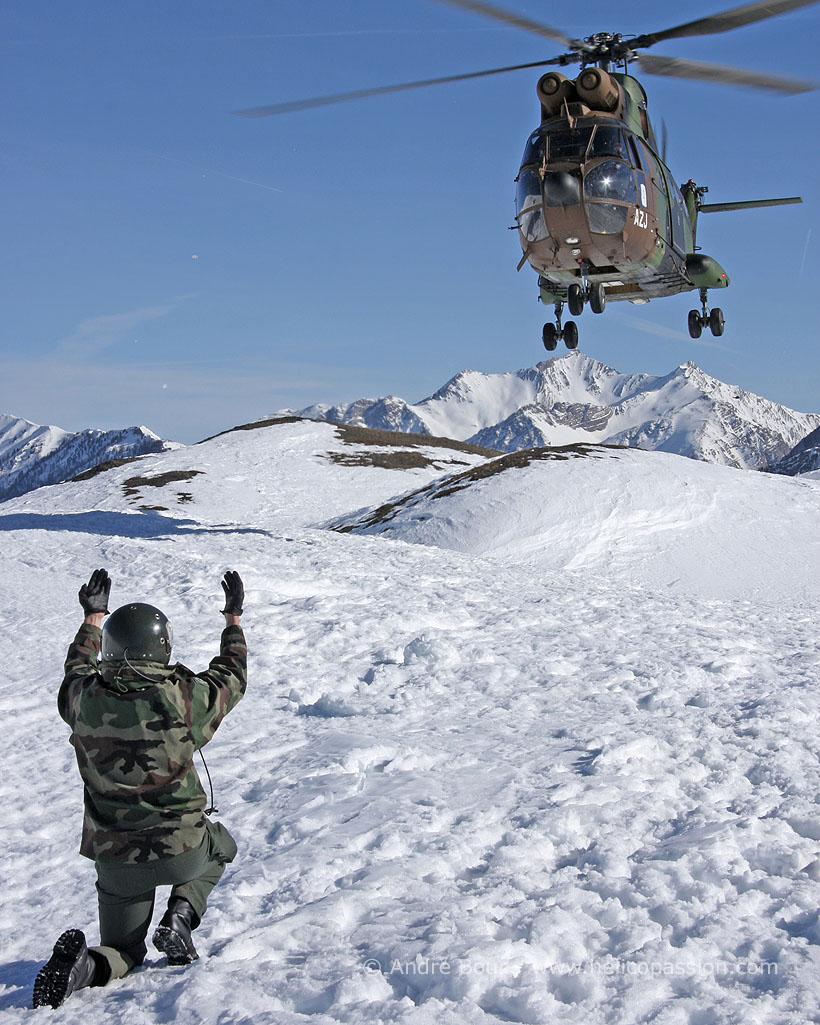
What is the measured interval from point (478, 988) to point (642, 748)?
372 centimetres

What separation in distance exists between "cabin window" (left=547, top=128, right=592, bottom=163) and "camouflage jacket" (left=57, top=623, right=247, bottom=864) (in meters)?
14.0

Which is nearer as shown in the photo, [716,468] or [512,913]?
[512,913]

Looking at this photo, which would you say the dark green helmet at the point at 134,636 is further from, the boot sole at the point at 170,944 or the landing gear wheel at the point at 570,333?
the landing gear wheel at the point at 570,333

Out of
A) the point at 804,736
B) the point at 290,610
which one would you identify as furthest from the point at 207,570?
the point at 804,736

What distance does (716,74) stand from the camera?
13.2 m

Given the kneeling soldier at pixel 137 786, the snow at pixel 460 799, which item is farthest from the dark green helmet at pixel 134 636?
the snow at pixel 460 799

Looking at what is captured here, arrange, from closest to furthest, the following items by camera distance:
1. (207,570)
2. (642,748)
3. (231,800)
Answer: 1. (231,800)
2. (642,748)
3. (207,570)

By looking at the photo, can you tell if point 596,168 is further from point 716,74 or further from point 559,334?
point 559,334

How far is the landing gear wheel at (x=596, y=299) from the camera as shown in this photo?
17891mm

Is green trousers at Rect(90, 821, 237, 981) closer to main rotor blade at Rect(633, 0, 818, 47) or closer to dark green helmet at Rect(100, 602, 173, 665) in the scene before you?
dark green helmet at Rect(100, 602, 173, 665)

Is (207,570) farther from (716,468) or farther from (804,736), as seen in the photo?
(716,468)

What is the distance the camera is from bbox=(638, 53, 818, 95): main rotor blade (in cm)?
1210

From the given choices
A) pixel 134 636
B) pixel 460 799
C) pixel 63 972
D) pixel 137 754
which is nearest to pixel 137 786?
pixel 137 754

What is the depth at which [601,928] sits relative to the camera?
4359 mm
